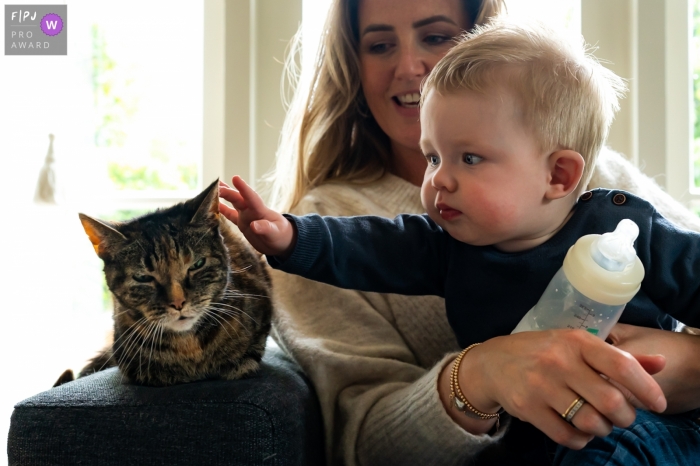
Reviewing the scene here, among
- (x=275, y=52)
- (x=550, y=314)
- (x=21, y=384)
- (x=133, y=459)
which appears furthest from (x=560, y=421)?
(x=21, y=384)

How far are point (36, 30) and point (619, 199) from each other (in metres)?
2.24

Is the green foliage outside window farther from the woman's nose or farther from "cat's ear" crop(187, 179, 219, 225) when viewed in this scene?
"cat's ear" crop(187, 179, 219, 225)

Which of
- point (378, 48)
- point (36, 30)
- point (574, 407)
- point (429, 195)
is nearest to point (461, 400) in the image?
point (574, 407)

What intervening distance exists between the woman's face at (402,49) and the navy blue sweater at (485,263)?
1.46 ft

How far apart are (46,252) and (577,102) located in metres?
2.16

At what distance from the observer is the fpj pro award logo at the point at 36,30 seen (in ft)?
7.18

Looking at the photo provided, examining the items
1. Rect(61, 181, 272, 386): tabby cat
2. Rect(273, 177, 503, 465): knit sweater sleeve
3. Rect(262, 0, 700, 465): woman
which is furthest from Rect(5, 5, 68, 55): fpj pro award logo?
Rect(61, 181, 272, 386): tabby cat

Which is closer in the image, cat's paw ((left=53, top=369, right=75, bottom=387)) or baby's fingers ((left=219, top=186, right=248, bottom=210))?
baby's fingers ((left=219, top=186, right=248, bottom=210))

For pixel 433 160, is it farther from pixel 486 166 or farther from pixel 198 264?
pixel 198 264

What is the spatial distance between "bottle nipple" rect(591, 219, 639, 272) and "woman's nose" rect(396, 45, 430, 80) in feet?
2.31

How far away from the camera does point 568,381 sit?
0.70m

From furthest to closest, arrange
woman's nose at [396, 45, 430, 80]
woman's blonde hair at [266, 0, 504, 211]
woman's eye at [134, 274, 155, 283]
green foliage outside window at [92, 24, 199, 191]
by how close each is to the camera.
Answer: green foliage outside window at [92, 24, 199, 191] → woman's blonde hair at [266, 0, 504, 211] → woman's nose at [396, 45, 430, 80] → woman's eye at [134, 274, 155, 283]

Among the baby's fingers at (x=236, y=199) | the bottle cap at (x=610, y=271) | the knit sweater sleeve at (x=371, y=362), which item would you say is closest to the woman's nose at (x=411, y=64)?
the knit sweater sleeve at (x=371, y=362)

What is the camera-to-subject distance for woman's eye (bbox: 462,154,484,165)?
0.85m
